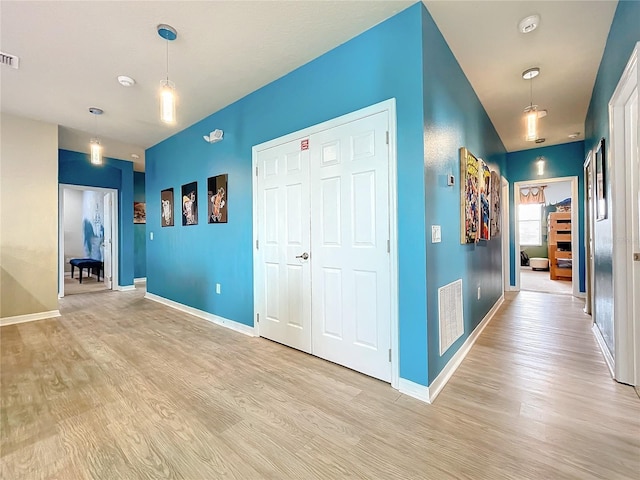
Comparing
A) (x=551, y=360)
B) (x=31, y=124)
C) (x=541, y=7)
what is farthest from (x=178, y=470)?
(x=31, y=124)

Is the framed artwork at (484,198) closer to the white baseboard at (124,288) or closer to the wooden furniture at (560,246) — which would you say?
the wooden furniture at (560,246)

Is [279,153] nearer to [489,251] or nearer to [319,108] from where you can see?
[319,108]

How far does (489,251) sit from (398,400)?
2888 mm

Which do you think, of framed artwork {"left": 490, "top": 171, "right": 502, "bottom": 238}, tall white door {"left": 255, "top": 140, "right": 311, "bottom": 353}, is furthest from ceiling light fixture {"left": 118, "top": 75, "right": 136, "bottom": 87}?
framed artwork {"left": 490, "top": 171, "right": 502, "bottom": 238}

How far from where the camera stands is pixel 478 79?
3.08 metres

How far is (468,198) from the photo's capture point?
286 cm

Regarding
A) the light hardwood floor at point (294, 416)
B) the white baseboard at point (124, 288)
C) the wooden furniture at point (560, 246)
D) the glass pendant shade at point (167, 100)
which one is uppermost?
the glass pendant shade at point (167, 100)

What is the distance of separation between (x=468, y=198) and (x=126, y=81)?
3.70 m

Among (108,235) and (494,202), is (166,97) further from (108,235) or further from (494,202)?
(108,235)

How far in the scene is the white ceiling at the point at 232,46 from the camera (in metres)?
2.09

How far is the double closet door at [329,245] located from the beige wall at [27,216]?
3.38 metres

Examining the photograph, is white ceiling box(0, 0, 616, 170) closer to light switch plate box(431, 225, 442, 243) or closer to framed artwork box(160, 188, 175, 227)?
framed artwork box(160, 188, 175, 227)

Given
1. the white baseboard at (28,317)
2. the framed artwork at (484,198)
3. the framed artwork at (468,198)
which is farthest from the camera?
the white baseboard at (28,317)

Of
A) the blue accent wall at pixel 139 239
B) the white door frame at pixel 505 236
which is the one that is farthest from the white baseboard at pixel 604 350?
the blue accent wall at pixel 139 239
